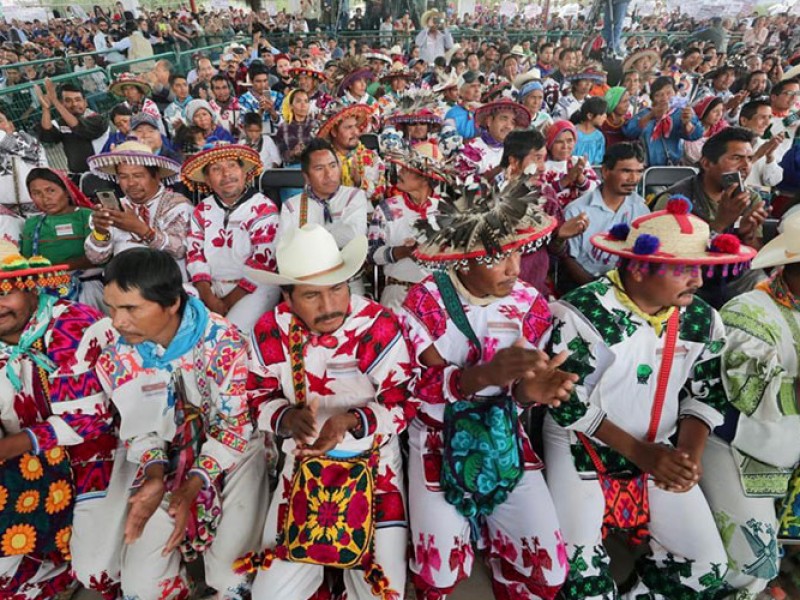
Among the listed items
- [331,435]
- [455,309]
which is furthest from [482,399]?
[331,435]

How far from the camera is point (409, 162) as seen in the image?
3.57 metres

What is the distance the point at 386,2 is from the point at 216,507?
23388 millimetres

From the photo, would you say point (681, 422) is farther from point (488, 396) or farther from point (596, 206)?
point (596, 206)

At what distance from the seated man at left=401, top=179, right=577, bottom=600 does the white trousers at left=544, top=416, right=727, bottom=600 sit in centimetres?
11

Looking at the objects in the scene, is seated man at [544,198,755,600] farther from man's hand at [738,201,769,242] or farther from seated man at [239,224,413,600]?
man's hand at [738,201,769,242]

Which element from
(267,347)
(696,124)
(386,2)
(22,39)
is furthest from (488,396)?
(386,2)

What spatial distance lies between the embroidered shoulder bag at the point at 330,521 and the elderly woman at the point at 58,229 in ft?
7.15

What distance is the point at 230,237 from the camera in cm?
353

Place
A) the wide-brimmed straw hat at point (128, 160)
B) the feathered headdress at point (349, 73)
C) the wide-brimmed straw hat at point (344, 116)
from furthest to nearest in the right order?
the feathered headdress at point (349, 73) → the wide-brimmed straw hat at point (344, 116) → the wide-brimmed straw hat at point (128, 160)

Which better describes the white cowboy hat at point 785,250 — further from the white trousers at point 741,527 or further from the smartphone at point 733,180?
the smartphone at point 733,180

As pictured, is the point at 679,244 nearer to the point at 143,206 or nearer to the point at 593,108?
the point at 143,206

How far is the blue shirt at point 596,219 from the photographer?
3.36m

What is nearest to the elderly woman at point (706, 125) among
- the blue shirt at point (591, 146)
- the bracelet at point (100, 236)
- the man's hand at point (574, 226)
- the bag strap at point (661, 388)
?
the blue shirt at point (591, 146)

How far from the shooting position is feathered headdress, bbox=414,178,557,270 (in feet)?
6.45
